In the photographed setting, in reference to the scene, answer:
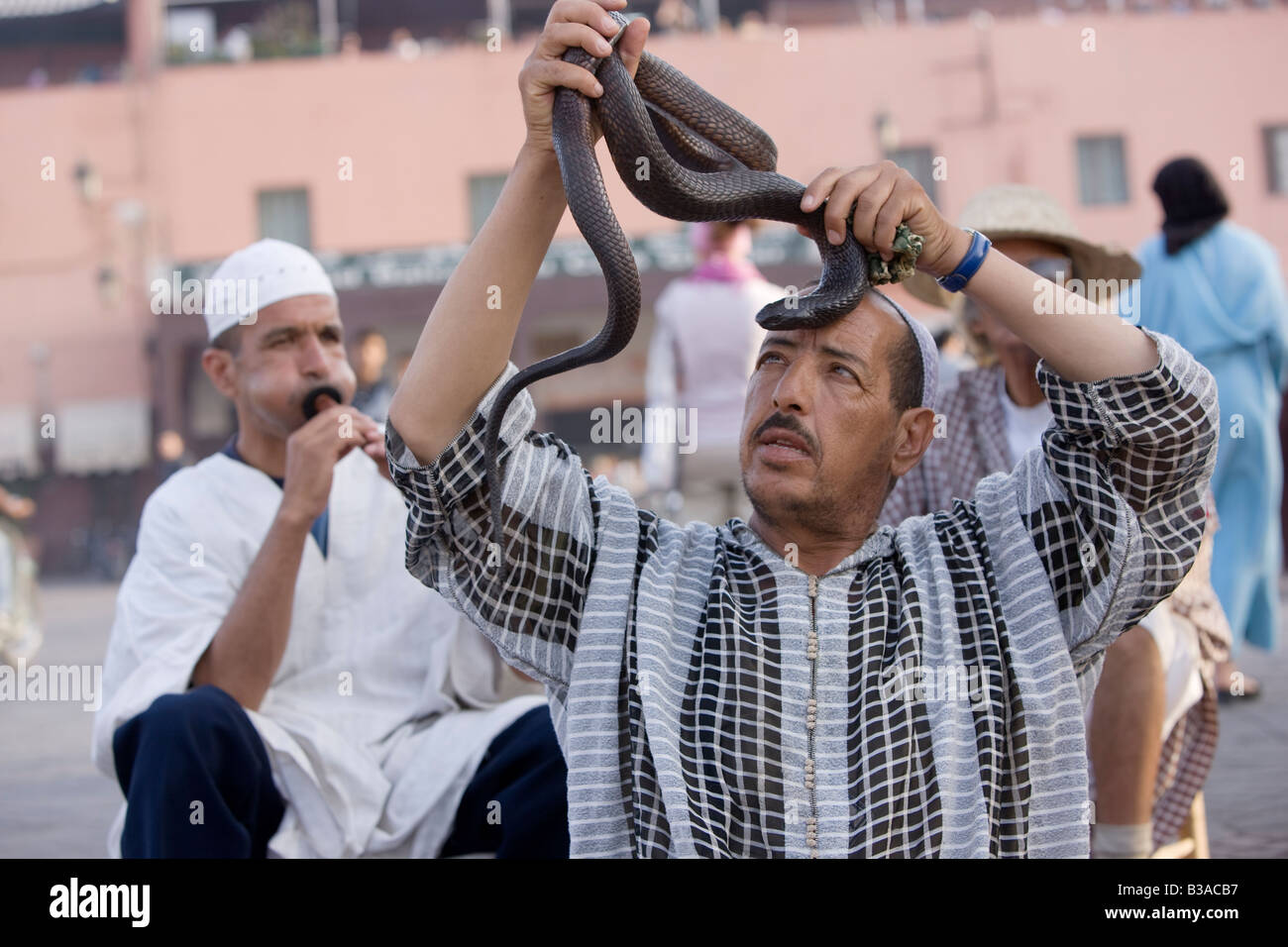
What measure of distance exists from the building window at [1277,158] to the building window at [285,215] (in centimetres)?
1608

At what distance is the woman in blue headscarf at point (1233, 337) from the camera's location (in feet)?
18.6

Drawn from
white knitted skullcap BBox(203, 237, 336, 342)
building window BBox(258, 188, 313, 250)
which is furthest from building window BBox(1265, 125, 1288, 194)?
white knitted skullcap BBox(203, 237, 336, 342)

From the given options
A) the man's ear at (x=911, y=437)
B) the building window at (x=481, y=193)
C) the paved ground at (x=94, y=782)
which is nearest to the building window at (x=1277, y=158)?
the building window at (x=481, y=193)

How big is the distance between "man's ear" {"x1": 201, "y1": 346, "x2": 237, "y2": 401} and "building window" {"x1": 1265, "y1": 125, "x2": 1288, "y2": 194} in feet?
74.5

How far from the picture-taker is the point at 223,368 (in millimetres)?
3365

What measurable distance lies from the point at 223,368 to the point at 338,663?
814 millimetres

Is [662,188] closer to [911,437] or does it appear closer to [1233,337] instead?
[911,437]

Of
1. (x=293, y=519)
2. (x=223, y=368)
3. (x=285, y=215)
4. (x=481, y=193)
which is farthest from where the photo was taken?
(x=285, y=215)

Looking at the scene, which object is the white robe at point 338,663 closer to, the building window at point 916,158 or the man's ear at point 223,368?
the man's ear at point 223,368

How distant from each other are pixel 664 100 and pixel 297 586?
141 centimetres

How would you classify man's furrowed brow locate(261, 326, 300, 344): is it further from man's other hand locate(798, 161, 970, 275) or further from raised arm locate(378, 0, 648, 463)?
man's other hand locate(798, 161, 970, 275)

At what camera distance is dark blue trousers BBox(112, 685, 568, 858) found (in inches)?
99.2

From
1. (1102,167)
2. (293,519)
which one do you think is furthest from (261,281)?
(1102,167)

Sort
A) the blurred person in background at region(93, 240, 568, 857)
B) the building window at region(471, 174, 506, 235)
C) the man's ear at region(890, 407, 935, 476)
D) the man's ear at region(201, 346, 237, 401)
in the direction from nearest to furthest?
the man's ear at region(890, 407, 935, 476), the blurred person in background at region(93, 240, 568, 857), the man's ear at region(201, 346, 237, 401), the building window at region(471, 174, 506, 235)
